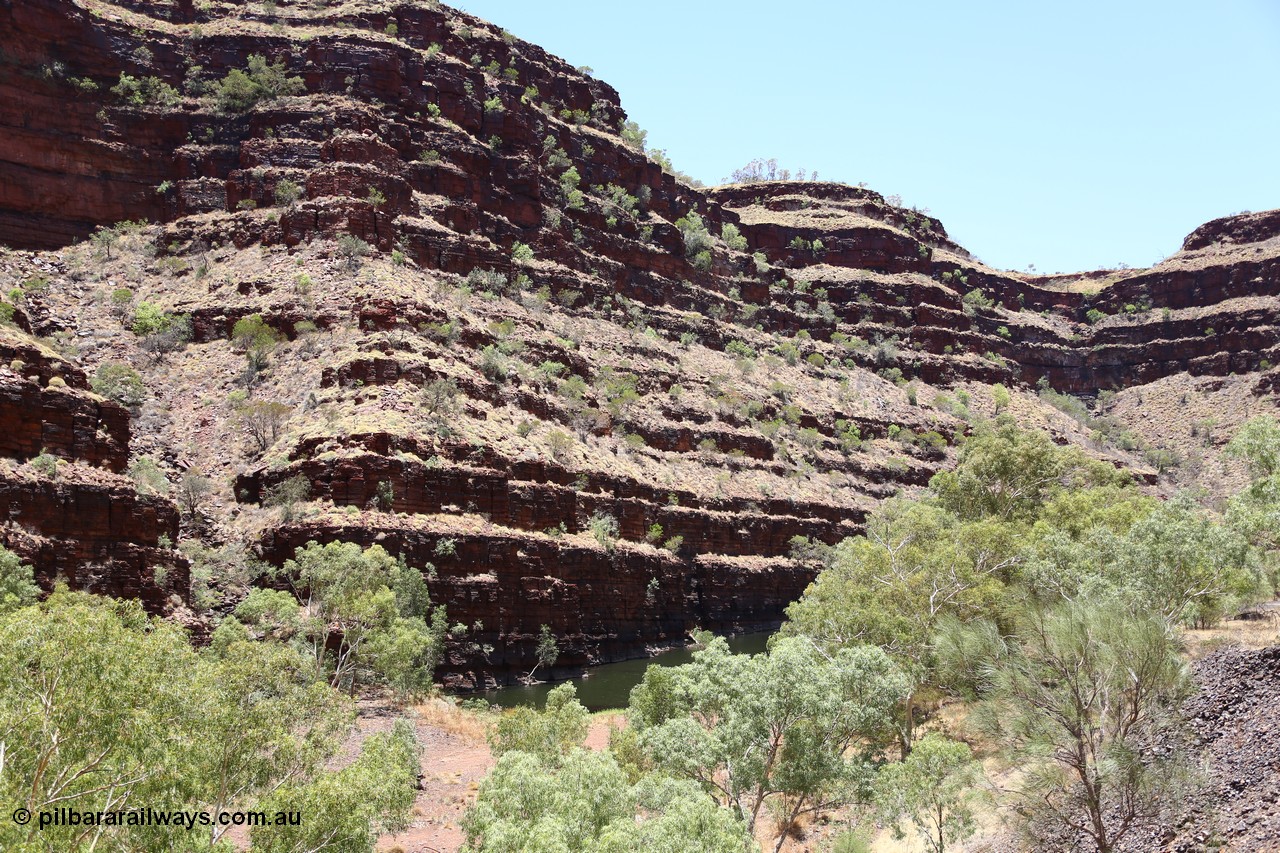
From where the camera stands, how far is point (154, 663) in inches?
504

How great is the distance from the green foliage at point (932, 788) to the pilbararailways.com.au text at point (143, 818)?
37.7 feet

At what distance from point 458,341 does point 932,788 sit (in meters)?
43.4

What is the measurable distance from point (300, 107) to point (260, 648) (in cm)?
5779

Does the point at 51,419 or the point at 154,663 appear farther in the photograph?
the point at 51,419

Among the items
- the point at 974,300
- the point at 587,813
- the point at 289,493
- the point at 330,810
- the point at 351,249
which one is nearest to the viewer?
the point at 330,810

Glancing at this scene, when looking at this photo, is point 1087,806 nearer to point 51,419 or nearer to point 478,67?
point 51,419

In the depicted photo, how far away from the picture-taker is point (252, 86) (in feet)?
217

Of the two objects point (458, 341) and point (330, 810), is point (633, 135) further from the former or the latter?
point (330, 810)

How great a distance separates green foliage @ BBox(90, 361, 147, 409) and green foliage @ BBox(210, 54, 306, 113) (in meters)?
26.7

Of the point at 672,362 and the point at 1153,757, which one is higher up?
the point at 672,362

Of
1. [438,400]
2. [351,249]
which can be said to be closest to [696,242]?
[351,249]

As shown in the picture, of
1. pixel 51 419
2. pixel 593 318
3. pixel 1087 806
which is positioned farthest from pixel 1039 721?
pixel 593 318

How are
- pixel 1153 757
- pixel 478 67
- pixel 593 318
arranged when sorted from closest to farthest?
pixel 1153 757 → pixel 593 318 → pixel 478 67

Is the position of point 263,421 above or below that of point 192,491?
above
